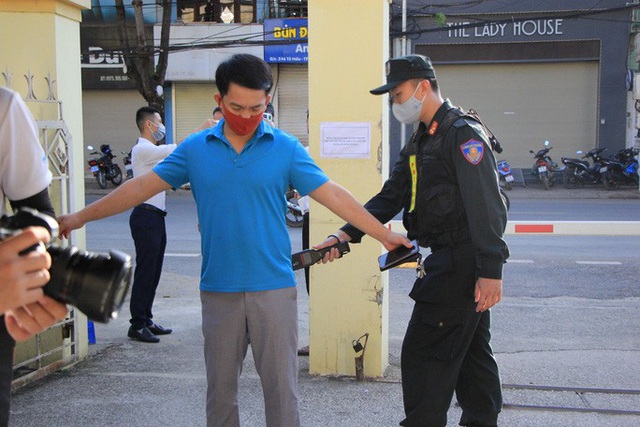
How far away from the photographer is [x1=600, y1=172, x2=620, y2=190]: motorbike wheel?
22688 millimetres

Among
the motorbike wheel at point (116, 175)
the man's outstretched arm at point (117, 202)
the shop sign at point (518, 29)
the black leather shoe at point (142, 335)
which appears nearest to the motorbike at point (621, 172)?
the shop sign at point (518, 29)

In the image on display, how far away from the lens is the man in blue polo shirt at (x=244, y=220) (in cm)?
360

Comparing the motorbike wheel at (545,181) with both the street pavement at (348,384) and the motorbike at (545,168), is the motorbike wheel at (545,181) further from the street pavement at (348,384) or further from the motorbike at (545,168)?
the street pavement at (348,384)

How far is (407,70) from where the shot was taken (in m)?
4.08

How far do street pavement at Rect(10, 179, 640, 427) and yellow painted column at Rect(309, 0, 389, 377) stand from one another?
1.16ft

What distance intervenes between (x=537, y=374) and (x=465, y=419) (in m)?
1.75

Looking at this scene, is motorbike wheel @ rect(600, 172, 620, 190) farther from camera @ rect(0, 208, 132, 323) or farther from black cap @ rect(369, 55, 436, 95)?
camera @ rect(0, 208, 132, 323)

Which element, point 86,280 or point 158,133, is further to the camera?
point 158,133

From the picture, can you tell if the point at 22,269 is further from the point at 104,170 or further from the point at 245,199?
the point at 104,170

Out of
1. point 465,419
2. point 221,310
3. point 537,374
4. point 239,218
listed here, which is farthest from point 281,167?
point 537,374

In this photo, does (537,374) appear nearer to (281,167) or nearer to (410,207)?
(410,207)

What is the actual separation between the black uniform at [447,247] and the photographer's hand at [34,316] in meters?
2.22

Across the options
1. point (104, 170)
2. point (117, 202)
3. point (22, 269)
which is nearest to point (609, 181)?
point (104, 170)

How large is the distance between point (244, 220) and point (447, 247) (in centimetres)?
104
